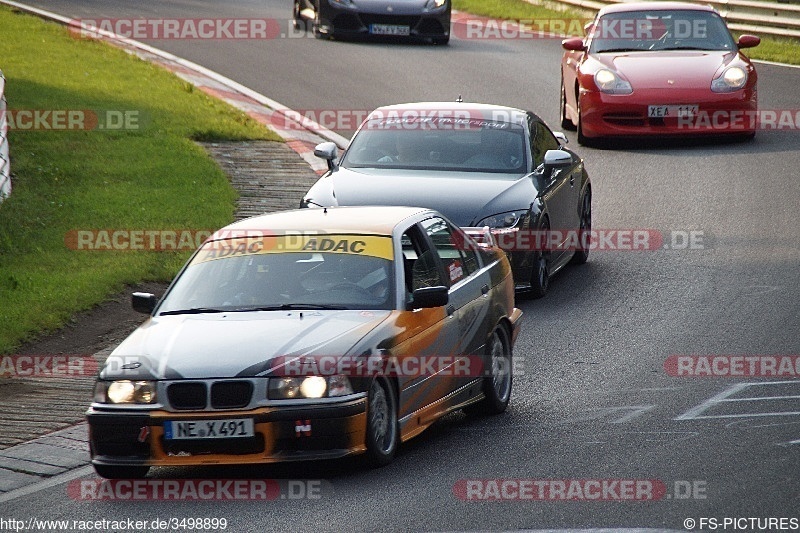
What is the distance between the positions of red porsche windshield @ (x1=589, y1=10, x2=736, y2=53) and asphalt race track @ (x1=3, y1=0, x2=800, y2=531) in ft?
4.29

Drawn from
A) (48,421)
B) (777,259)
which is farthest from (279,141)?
(48,421)

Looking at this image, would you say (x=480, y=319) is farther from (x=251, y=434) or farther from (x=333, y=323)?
(x=251, y=434)

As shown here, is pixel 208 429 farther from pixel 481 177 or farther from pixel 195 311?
pixel 481 177

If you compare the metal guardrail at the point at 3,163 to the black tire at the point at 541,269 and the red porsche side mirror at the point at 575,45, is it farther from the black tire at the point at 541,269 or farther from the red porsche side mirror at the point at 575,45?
the red porsche side mirror at the point at 575,45

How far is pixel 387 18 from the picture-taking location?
27.9 m

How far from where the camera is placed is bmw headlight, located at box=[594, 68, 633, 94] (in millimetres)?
19625

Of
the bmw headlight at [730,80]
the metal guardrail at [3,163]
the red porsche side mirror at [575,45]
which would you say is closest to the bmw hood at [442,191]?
the metal guardrail at [3,163]

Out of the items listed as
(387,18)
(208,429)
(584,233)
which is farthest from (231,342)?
(387,18)

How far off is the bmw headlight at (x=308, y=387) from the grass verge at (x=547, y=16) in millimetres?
19853

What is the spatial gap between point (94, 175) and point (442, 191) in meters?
5.24

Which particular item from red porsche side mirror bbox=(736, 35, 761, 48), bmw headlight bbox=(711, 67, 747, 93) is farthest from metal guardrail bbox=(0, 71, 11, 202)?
red porsche side mirror bbox=(736, 35, 761, 48)

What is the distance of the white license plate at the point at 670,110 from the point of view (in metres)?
19.5

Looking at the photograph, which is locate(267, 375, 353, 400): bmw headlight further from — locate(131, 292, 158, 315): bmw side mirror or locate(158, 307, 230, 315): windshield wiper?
locate(131, 292, 158, 315): bmw side mirror

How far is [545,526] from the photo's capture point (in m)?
7.26
